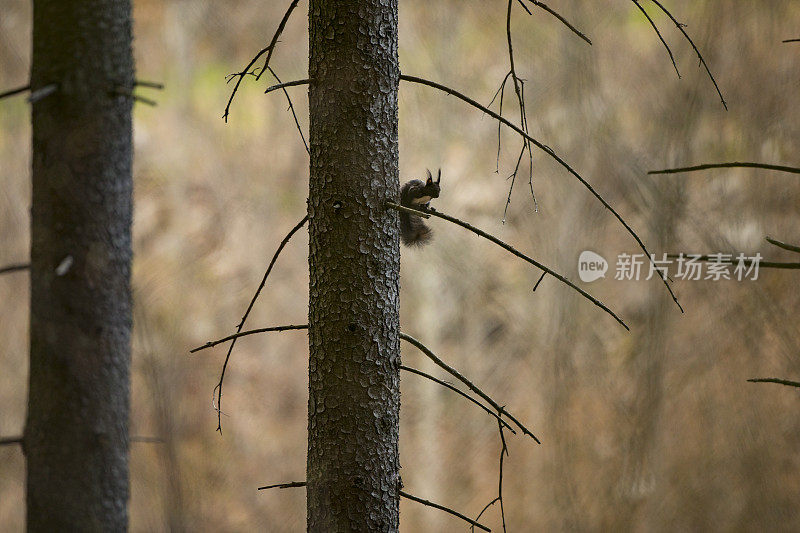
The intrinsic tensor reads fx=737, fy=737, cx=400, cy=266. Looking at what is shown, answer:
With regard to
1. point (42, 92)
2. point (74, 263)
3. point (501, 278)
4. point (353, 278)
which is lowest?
point (353, 278)

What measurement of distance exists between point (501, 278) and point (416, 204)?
2.73 meters

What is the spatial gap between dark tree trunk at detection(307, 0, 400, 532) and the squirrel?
0.15 m

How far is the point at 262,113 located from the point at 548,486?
2601 mm

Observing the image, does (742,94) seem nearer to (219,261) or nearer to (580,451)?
(580,451)

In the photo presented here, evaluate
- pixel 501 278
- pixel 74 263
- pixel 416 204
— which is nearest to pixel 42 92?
pixel 74 263

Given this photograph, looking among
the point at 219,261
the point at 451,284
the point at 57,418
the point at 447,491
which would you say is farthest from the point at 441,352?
the point at 57,418

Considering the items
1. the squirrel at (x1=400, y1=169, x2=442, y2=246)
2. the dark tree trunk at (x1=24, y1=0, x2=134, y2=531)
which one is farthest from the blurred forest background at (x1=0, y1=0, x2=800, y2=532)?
the squirrel at (x1=400, y1=169, x2=442, y2=246)

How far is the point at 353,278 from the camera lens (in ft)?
3.59

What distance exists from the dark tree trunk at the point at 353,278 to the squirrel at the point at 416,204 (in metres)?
0.15

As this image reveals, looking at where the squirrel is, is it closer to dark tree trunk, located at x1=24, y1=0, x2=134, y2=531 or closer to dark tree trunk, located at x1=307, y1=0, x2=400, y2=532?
dark tree trunk, located at x1=307, y1=0, x2=400, y2=532

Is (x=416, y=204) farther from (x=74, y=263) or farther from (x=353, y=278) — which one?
(x=74, y=263)

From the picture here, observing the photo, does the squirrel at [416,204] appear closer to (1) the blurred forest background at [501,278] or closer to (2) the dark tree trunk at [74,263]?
(2) the dark tree trunk at [74,263]

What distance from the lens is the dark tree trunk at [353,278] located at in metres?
1.09

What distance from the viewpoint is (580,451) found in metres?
3.73
